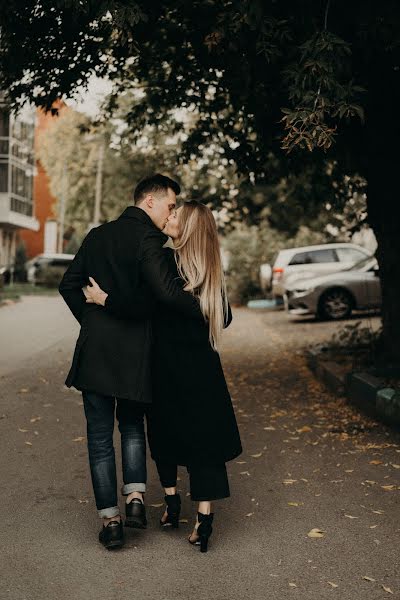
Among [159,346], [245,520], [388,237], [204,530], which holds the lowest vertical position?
[245,520]

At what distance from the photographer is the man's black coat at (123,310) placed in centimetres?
486

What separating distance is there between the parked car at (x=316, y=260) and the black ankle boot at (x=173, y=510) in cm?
2005

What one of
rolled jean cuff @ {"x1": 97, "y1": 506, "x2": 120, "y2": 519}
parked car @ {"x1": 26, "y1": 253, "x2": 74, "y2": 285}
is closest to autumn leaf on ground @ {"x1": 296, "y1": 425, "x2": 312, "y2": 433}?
rolled jean cuff @ {"x1": 97, "y1": 506, "x2": 120, "y2": 519}

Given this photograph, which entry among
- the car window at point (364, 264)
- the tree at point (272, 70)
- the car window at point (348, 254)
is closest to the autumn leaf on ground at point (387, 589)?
the tree at point (272, 70)

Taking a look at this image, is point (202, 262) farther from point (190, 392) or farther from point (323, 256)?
point (323, 256)

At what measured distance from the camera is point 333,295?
22312mm

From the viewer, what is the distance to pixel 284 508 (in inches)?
225

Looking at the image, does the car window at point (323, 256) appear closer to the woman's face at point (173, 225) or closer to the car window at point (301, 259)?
the car window at point (301, 259)

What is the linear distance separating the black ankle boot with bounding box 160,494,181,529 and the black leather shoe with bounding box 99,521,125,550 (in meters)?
0.37

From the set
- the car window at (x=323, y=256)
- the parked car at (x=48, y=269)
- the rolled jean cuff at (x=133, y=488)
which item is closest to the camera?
the rolled jean cuff at (x=133, y=488)

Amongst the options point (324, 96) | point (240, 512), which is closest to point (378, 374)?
point (324, 96)

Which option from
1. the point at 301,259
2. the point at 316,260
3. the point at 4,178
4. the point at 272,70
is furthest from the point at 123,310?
the point at 4,178

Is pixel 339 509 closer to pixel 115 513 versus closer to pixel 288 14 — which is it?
pixel 115 513

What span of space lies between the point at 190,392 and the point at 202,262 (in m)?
0.69
